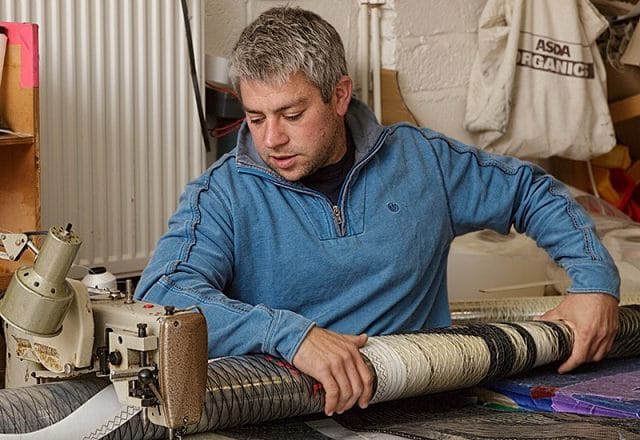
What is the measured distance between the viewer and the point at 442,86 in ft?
13.5

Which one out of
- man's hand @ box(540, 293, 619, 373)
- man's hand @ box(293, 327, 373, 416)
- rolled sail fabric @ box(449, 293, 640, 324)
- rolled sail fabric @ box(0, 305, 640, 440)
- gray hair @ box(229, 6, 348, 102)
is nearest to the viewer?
rolled sail fabric @ box(0, 305, 640, 440)

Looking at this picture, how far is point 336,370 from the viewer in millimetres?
1732

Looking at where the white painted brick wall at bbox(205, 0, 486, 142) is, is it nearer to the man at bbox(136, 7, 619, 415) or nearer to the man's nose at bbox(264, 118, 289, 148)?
the man at bbox(136, 7, 619, 415)

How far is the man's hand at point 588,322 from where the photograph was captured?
2.07m

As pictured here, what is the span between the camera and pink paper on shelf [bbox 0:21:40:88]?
2494mm

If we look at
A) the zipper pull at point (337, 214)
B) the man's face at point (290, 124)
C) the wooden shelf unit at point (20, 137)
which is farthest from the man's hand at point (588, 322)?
the wooden shelf unit at point (20, 137)

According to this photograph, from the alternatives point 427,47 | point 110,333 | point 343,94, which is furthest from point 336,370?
point 427,47

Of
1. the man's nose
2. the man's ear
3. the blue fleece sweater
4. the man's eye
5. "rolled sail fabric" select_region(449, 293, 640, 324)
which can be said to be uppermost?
the man's ear

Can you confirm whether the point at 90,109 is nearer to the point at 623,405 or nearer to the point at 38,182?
the point at 38,182

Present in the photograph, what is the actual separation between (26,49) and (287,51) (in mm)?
647

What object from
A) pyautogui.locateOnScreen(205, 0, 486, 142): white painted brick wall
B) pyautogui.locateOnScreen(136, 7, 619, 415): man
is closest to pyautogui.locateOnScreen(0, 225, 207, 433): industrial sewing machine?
pyautogui.locateOnScreen(136, 7, 619, 415): man

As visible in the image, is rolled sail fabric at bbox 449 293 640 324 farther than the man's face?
Yes

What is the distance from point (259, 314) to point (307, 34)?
63 centimetres

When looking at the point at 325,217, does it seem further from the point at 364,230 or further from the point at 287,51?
the point at 287,51
